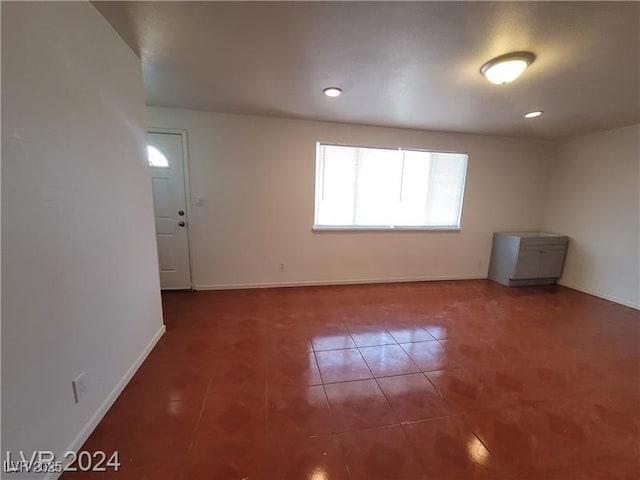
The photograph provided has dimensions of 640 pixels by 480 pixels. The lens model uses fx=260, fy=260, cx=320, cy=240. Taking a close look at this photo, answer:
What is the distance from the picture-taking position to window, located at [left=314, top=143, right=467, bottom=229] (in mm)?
3727

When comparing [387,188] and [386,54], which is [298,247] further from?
[386,54]

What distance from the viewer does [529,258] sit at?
3.99 metres

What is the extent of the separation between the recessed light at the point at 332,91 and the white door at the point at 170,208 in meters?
1.93

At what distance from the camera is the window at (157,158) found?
3.20 metres

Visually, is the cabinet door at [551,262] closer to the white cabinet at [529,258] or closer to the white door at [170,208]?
the white cabinet at [529,258]

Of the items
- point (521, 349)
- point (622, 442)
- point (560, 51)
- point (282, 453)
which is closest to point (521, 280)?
point (521, 349)

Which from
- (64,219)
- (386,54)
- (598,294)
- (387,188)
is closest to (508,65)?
(386,54)

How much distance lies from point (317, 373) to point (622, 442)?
1829 millimetres

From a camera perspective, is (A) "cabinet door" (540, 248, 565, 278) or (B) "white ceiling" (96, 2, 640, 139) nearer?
(B) "white ceiling" (96, 2, 640, 139)

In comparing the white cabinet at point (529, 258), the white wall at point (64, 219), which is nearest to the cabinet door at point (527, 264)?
the white cabinet at point (529, 258)

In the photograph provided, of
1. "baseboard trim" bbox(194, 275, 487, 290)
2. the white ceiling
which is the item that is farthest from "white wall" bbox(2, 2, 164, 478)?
"baseboard trim" bbox(194, 275, 487, 290)

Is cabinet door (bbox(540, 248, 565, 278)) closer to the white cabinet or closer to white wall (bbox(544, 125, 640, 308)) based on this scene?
the white cabinet

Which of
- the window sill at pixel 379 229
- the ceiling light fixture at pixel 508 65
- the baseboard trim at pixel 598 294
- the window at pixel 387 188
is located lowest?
the baseboard trim at pixel 598 294

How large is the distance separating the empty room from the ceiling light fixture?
0.10 feet
